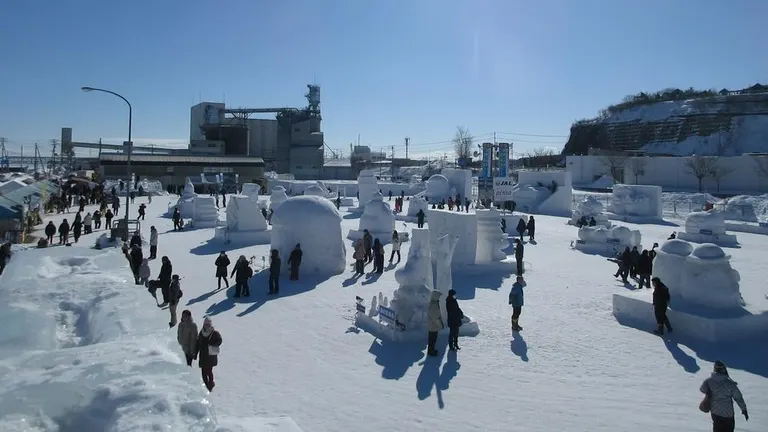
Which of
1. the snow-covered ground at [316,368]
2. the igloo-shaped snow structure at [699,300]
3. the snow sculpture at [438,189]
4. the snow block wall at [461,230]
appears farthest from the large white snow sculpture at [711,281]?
the snow sculpture at [438,189]

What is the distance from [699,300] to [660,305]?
1135 mm

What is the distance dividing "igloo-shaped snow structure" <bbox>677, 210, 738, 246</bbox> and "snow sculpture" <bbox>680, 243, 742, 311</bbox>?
14.3m

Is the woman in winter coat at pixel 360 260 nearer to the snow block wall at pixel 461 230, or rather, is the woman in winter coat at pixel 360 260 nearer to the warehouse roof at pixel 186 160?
the snow block wall at pixel 461 230

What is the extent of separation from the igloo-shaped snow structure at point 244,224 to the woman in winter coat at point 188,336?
13714 mm

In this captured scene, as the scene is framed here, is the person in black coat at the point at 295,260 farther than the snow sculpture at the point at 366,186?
No

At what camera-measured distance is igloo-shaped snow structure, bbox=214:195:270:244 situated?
2116cm

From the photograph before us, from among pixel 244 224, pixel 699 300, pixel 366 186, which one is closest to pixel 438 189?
pixel 366 186

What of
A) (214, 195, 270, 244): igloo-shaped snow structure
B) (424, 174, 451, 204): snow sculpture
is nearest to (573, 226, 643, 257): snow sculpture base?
(214, 195, 270, 244): igloo-shaped snow structure

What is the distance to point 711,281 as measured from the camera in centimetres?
1052

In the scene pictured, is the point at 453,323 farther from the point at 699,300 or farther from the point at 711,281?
the point at 711,281

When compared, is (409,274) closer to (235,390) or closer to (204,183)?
(235,390)

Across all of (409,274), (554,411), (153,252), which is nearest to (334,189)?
(153,252)

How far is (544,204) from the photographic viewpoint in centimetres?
3694

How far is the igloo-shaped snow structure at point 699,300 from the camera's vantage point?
9930 mm
